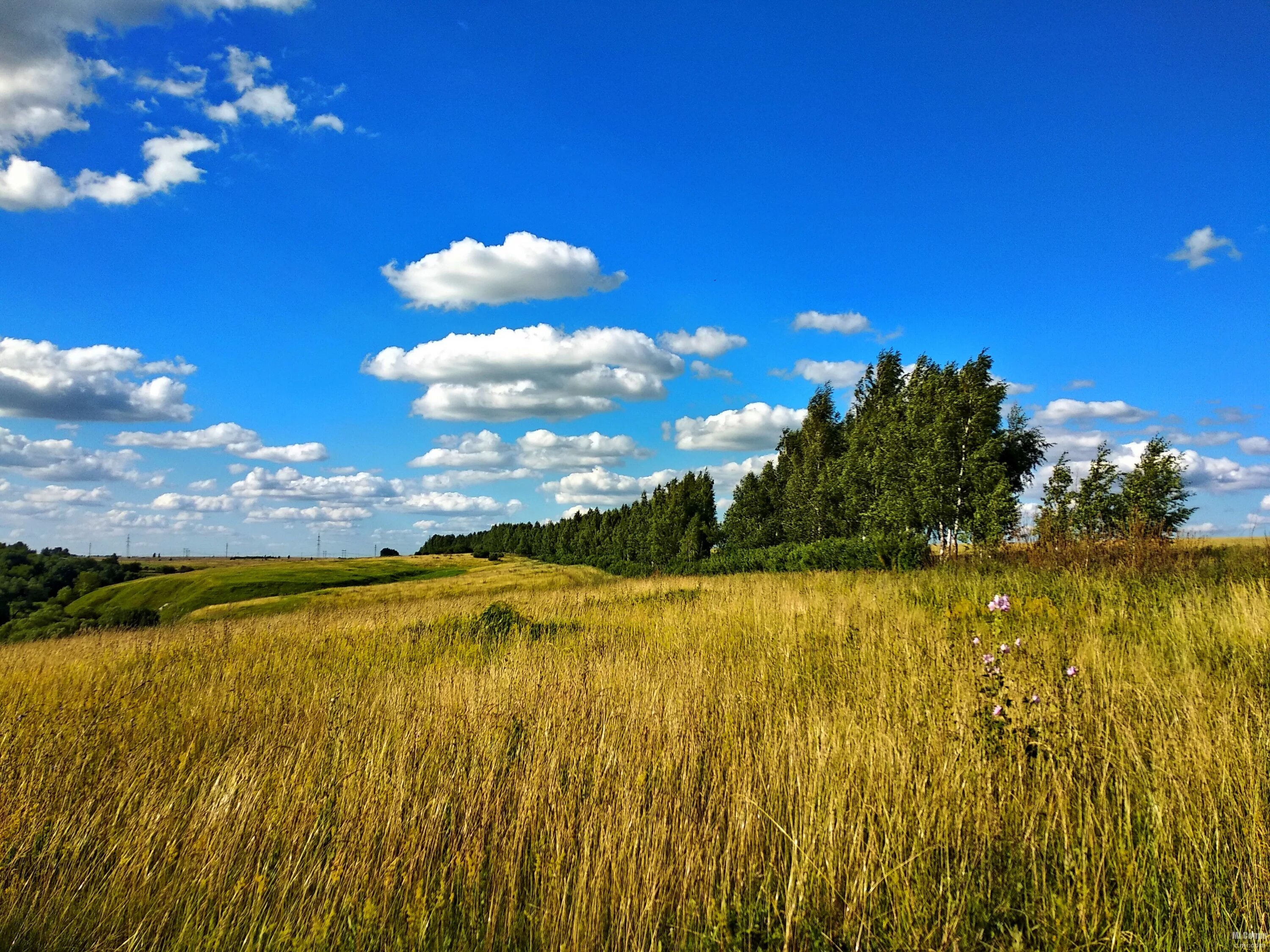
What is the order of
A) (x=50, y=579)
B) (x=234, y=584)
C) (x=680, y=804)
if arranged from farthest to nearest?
(x=50, y=579) < (x=234, y=584) < (x=680, y=804)

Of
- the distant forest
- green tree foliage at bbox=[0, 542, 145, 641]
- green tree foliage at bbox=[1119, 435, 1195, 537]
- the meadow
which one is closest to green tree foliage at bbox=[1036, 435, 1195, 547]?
green tree foliage at bbox=[1119, 435, 1195, 537]

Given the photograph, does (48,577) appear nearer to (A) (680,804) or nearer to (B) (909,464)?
(B) (909,464)

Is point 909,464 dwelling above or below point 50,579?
above

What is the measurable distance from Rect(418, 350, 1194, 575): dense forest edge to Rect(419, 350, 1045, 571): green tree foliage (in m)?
0.08

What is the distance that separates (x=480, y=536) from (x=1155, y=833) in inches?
6020

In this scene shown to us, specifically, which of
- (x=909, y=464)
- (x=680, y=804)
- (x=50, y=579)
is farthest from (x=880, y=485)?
(x=50, y=579)

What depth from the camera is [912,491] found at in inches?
1184

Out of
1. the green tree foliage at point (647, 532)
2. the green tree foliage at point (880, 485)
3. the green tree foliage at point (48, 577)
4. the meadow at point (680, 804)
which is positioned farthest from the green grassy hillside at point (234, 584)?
the meadow at point (680, 804)

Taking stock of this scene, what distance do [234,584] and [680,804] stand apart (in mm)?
69681

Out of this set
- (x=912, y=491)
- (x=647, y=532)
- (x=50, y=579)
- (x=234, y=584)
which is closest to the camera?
(x=912, y=491)

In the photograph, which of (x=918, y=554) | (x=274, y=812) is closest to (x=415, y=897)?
(x=274, y=812)

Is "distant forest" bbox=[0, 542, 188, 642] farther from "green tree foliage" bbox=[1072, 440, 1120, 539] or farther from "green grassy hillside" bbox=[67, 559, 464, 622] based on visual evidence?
"green tree foliage" bbox=[1072, 440, 1120, 539]

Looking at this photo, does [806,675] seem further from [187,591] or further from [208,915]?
[187,591]

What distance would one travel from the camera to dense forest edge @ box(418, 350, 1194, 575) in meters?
19.8
